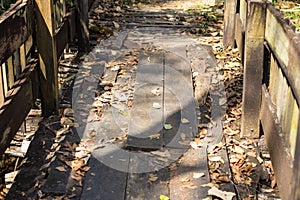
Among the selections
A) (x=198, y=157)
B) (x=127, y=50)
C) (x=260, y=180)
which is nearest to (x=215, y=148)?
(x=198, y=157)

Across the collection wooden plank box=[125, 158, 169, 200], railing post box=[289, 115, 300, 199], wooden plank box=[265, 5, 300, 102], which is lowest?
wooden plank box=[125, 158, 169, 200]

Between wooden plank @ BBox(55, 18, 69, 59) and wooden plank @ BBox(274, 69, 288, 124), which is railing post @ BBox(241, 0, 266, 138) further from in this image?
wooden plank @ BBox(55, 18, 69, 59)

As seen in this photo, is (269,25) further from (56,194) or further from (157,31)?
(157,31)

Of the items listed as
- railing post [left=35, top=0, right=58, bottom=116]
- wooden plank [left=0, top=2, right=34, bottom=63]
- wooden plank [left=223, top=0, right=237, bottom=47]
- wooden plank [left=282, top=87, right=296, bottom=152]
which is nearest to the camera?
wooden plank [left=282, top=87, right=296, bottom=152]

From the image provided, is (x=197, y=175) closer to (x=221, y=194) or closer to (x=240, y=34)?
(x=221, y=194)

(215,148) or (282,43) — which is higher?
(282,43)

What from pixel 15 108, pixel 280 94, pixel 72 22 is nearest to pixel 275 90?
pixel 280 94

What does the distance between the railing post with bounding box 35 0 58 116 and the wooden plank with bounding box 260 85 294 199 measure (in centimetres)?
200

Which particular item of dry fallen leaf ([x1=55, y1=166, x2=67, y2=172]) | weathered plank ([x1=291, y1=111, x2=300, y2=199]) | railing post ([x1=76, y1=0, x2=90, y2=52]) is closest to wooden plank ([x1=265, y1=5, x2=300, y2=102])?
weathered plank ([x1=291, y1=111, x2=300, y2=199])

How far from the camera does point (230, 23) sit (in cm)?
761

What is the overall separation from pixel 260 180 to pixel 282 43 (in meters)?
1.17

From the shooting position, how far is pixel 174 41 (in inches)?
320

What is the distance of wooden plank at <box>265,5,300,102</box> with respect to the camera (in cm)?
319

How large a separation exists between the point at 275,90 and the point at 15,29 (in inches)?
80.9
